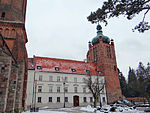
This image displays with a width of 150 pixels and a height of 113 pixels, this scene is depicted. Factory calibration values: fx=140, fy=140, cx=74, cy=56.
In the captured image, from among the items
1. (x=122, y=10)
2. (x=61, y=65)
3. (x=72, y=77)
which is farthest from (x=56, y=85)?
(x=122, y=10)

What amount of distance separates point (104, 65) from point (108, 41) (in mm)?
9760

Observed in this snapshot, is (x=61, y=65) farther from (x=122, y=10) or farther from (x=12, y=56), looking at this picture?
(x=122, y=10)

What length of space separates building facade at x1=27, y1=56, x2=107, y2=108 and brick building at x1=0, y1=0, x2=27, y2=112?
520 inches

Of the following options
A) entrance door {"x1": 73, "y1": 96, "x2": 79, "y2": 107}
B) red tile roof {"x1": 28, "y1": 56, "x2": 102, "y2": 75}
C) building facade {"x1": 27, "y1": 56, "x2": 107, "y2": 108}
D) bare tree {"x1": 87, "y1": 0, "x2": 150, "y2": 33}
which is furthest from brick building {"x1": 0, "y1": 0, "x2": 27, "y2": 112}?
entrance door {"x1": 73, "y1": 96, "x2": 79, "y2": 107}

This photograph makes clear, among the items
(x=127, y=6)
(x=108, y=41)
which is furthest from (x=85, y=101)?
(x=127, y=6)

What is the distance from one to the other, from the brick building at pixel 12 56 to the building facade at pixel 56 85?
43.3 feet

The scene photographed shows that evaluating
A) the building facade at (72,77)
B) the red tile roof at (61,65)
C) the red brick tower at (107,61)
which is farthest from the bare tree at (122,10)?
the red brick tower at (107,61)

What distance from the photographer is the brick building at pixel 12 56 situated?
14.2 m

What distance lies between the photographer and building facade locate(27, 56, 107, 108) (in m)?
33.2

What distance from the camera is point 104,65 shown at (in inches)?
1764

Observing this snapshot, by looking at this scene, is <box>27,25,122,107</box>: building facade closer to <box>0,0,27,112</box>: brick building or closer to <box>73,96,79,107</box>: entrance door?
<box>73,96,79,107</box>: entrance door

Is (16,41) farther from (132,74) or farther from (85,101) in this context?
(132,74)

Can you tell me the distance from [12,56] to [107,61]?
111ft

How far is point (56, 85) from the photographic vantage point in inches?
1407
